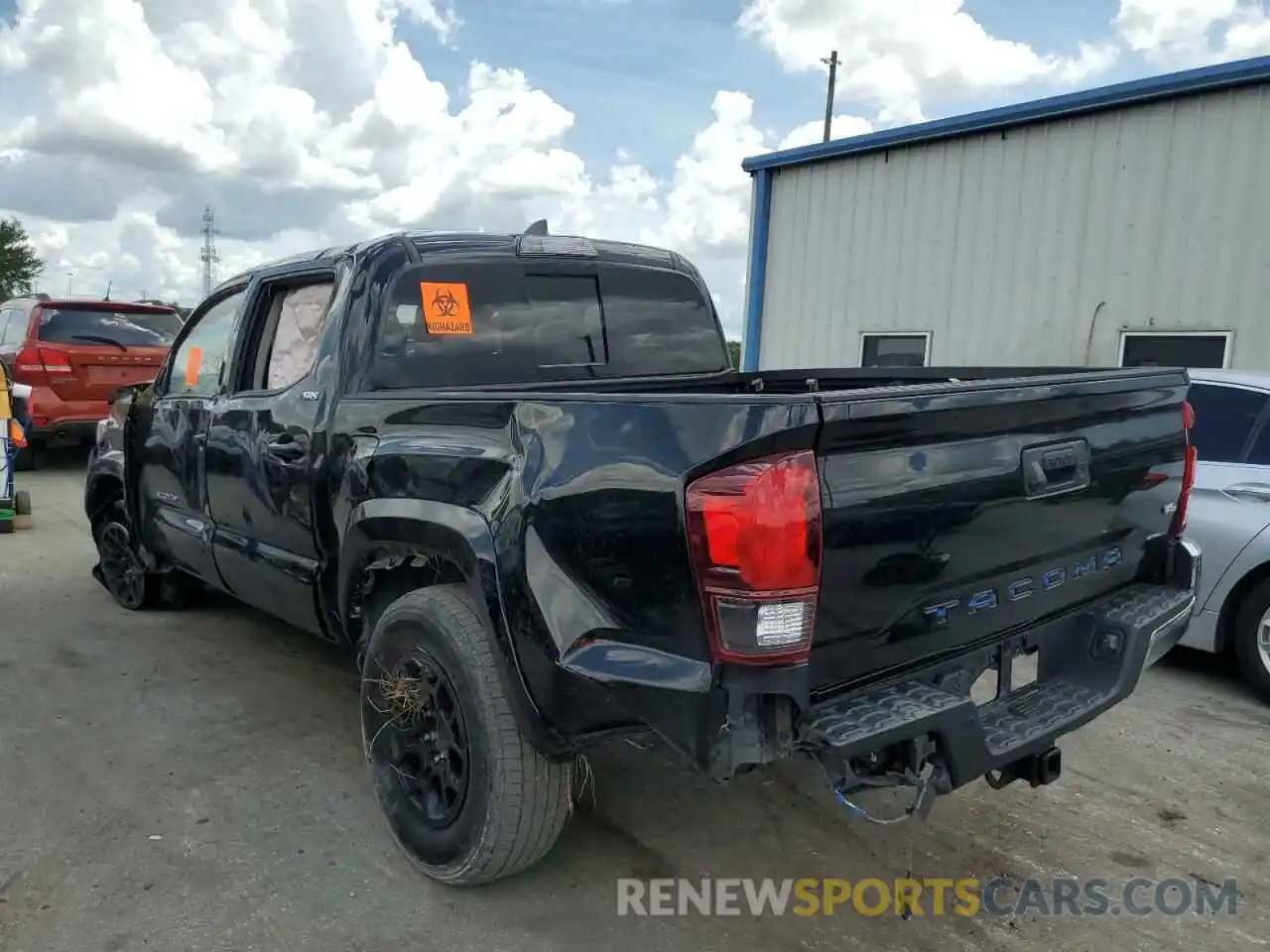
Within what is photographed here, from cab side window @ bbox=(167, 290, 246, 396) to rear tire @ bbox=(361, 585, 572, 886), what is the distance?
186 cm

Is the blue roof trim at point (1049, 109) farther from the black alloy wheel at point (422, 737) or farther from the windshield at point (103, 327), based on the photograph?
the black alloy wheel at point (422, 737)

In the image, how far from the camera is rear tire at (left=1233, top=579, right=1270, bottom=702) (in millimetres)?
4402

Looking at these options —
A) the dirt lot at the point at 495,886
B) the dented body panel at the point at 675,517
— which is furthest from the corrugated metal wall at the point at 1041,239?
A: the dented body panel at the point at 675,517

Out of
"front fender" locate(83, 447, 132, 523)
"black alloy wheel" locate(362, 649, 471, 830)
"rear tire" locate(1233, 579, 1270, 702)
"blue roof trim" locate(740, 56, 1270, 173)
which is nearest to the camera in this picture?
"black alloy wheel" locate(362, 649, 471, 830)

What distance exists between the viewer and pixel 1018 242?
935cm

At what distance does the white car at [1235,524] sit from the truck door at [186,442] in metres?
4.52

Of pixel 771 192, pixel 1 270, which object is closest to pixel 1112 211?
pixel 771 192

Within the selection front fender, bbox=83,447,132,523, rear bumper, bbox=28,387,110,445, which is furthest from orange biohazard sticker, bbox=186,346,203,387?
rear bumper, bbox=28,387,110,445

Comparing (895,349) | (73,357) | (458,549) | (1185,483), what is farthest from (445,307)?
(73,357)

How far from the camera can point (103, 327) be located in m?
10.1

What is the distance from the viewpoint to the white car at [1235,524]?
4414mm

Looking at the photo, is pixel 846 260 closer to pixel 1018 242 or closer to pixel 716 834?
pixel 1018 242

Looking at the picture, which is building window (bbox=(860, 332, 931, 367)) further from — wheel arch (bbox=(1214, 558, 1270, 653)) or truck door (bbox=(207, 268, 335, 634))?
truck door (bbox=(207, 268, 335, 634))

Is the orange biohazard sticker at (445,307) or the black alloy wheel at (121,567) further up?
→ the orange biohazard sticker at (445,307)
